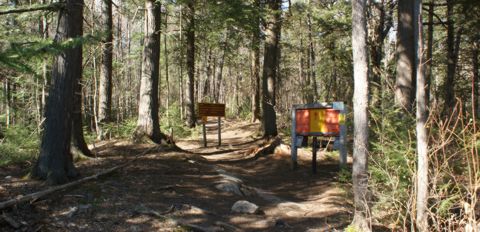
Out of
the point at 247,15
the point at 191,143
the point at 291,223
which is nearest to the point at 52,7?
the point at 291,223

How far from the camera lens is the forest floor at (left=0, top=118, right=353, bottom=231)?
6.14 metres

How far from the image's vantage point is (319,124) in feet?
39.3

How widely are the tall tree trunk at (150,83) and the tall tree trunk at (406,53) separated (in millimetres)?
6924

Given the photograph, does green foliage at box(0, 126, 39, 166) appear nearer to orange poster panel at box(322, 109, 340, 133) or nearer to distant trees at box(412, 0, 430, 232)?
orange poster panel at box(322, 109, 340, 133)

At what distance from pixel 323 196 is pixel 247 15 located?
8.63 meters

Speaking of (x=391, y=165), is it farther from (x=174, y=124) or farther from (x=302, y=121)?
(x=174, y=124)

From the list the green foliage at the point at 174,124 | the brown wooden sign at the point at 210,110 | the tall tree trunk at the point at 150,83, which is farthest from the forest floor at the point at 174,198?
the green foliage at the point at 174,124

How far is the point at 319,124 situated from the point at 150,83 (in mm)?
5244

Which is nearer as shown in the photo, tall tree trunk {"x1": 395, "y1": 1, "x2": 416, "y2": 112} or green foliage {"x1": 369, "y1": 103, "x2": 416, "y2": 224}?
green foliage {"x1": 369, "y1": 103, "x2": 416, "y2": 224}

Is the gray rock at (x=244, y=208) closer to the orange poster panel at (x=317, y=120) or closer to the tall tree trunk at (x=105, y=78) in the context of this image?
the orange poster panel at (x=317, y=120)

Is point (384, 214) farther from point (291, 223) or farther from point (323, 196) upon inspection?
point (323, 196)

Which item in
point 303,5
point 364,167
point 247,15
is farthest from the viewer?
point 303,5

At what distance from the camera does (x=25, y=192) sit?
6.59 metres

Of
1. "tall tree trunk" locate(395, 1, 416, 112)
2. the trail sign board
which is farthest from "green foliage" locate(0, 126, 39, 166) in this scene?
"tall tree trunk" locate(395, 1, 416, 112)
